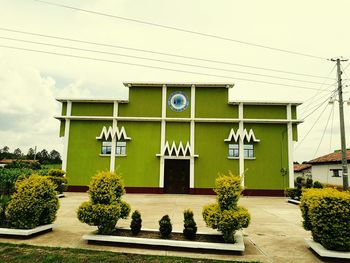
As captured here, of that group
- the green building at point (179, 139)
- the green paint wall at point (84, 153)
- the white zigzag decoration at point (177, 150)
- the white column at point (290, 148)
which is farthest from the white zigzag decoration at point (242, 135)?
the green paint wall at point (84, 153)

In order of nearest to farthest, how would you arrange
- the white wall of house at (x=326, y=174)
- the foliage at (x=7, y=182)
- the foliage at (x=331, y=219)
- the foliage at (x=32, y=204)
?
1. the foliage at (x=331, y=219)
2. the foliage at (x=32, y=204)
3. the foliage at (x=7, y=182)
4. the white wall of house at (x=326, y=174)

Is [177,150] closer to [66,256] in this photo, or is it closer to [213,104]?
[213,104]

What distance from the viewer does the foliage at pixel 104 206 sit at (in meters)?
7.54

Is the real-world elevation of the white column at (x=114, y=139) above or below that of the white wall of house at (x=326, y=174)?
above

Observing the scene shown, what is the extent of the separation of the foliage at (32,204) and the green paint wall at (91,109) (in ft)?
44.3

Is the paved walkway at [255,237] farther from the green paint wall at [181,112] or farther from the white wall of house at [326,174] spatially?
the white wall of house at [326,174]

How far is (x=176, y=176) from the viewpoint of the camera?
71.1 ft

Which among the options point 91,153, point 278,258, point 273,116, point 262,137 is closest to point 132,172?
point 91,153

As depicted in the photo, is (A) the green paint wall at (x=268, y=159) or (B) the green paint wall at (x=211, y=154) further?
(B) the green paint wall at (x=211, y=154)

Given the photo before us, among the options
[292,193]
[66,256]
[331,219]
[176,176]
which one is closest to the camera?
[66,256]

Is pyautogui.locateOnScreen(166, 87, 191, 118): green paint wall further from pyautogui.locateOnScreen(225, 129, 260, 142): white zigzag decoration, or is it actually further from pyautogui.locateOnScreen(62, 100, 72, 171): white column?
pyautogui.locateOnScreen(62, 100, 72, 171): white column

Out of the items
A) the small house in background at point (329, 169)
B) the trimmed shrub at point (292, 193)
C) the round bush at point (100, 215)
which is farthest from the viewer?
the small house in background at point (329, 169)

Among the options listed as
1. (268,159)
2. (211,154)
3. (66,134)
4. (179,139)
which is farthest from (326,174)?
(66,134)

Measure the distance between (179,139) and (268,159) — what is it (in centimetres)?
720
